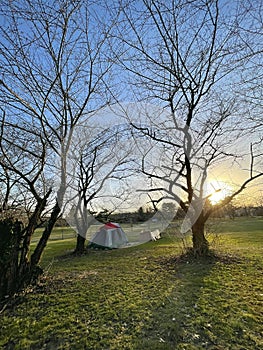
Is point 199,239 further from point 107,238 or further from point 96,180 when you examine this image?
point 107,238

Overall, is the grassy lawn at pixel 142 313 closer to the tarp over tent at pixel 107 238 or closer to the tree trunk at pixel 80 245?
the tree trunk at pixel 80 245

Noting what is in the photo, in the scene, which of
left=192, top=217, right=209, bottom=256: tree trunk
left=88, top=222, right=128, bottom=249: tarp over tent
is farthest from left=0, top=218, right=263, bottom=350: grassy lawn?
left=88, top=222, right=128, bottom=249: tarp over tent

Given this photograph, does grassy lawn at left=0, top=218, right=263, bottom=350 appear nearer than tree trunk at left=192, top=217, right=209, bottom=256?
Yes

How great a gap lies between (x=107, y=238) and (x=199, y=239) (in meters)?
5.93

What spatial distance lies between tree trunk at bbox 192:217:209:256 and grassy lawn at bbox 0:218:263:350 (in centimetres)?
115

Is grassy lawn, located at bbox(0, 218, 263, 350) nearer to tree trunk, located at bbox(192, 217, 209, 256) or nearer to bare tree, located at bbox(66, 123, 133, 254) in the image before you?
tree trunk, located at bbox(192, 217, 209, 256)

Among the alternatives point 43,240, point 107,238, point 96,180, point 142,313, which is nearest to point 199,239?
point 142,313

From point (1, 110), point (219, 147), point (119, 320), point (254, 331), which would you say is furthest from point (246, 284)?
point (1, 110)

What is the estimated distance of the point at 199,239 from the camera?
573 cm

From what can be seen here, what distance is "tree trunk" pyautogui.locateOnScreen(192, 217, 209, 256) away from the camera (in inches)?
222

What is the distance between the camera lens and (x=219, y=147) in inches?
237

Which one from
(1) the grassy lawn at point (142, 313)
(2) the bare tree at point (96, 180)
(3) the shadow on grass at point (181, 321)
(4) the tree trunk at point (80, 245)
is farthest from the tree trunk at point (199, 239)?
(4) the tree trunk at point (80, 245)

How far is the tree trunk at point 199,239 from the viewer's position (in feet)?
18.5

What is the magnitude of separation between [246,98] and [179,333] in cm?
274
